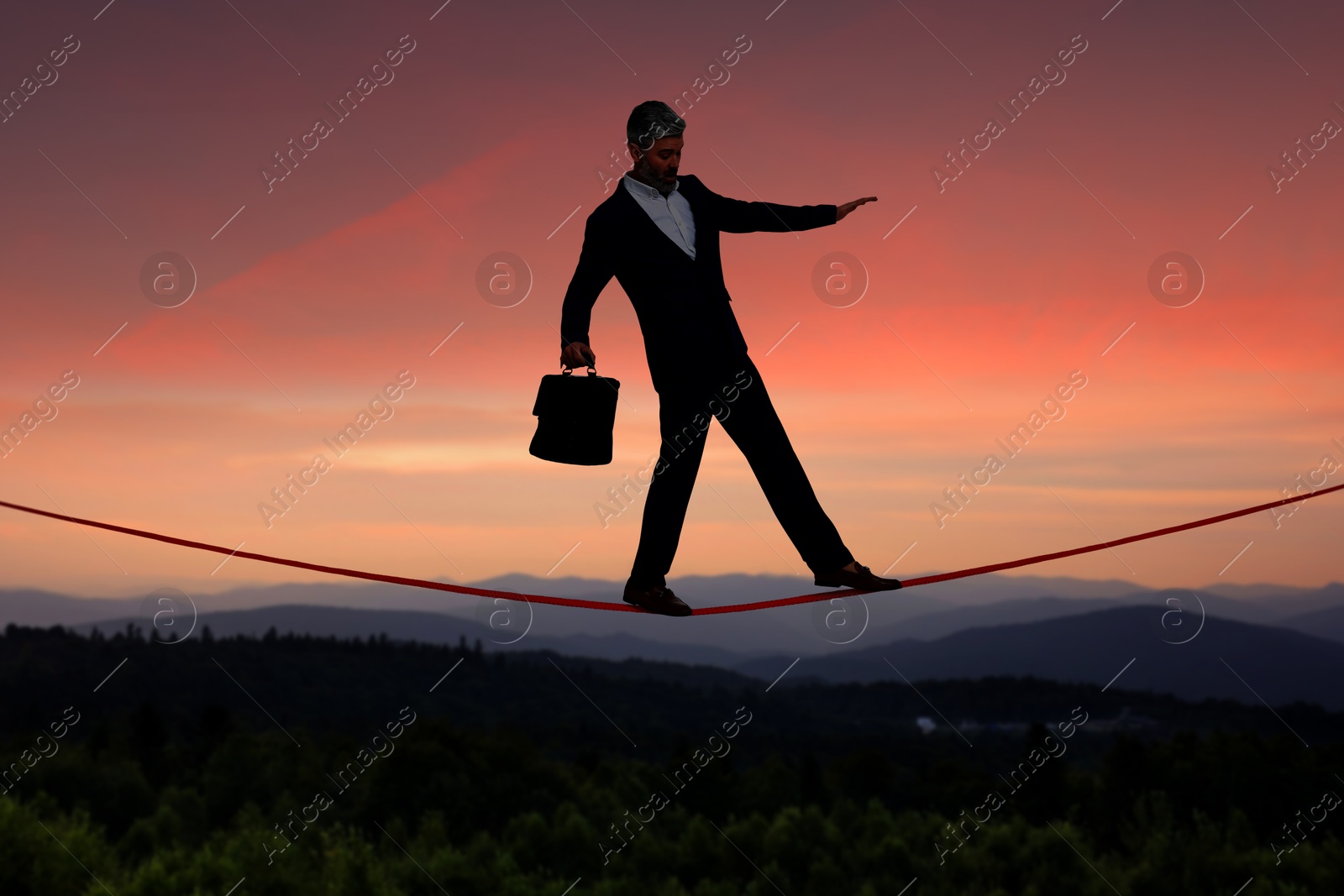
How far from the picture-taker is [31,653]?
579 ft

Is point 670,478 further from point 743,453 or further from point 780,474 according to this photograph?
point 780,474

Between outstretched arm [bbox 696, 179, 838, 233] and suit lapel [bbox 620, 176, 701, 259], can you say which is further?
outstretched arm [bbox 696, 179, 838, 233]

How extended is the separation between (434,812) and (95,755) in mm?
40258

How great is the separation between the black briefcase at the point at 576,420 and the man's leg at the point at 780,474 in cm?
74

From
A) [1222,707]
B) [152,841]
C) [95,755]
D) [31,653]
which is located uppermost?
[31,653]

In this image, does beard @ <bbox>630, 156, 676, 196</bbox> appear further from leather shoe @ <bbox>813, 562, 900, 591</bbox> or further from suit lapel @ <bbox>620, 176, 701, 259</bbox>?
leather shoe @ <bbox>813, 562, 900, 591</bbox>

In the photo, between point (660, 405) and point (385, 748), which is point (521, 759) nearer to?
point (385, 748)

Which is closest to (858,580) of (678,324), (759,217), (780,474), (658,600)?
(780,474)

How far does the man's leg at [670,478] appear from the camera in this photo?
6816 millimetres

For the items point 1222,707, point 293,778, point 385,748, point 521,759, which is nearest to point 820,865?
point 521,759

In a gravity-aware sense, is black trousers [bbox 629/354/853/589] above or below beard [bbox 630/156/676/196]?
below

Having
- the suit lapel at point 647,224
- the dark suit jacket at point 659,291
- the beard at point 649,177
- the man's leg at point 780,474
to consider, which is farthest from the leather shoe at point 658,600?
the beard at point 649,177

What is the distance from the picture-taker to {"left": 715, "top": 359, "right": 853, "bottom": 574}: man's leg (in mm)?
7016

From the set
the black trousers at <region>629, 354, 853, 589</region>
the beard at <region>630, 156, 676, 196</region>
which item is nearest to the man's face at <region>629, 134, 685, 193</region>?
the beard at <region>630, 156, 676, 196</region>
